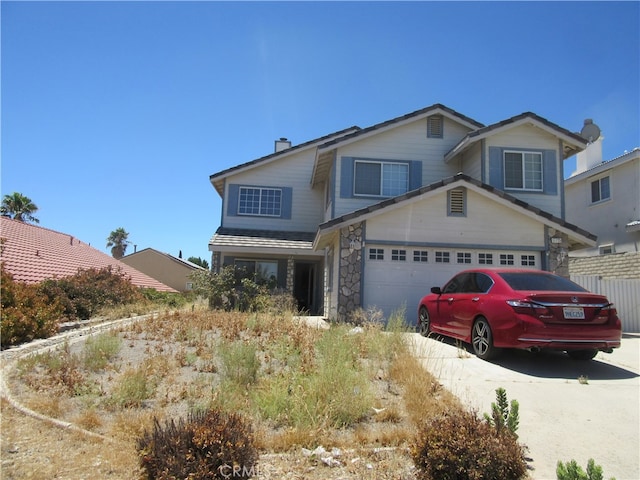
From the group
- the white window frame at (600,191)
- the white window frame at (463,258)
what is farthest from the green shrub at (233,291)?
the white window frame at (600,191)

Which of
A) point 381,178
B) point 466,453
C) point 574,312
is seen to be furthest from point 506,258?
point 466,453

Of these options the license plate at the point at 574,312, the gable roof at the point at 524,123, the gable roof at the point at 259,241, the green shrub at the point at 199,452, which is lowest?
the green shrub at the point at 199,452

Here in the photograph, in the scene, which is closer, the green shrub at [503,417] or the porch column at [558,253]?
the green shrub at [503,417]

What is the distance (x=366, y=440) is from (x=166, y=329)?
652 centimetres

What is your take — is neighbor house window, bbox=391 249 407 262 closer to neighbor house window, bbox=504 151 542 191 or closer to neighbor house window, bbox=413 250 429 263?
neighbor house window, bbox=413 250 429 263

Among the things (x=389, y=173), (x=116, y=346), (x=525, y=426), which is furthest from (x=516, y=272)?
(x=389, y=173)

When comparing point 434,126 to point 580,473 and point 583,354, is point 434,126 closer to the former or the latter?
point 583,354

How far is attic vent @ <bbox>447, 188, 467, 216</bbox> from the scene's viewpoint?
518 inches

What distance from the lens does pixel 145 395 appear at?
16.6 feet

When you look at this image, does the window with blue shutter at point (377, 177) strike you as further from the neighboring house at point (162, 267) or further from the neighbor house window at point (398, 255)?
the neighboring house at point (162, 267)

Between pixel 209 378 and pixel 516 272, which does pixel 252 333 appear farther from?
pixel 516 272

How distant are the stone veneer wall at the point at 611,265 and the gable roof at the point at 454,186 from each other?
5194mm

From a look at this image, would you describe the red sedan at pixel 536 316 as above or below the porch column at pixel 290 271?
below

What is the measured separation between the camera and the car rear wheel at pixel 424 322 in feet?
31.9
